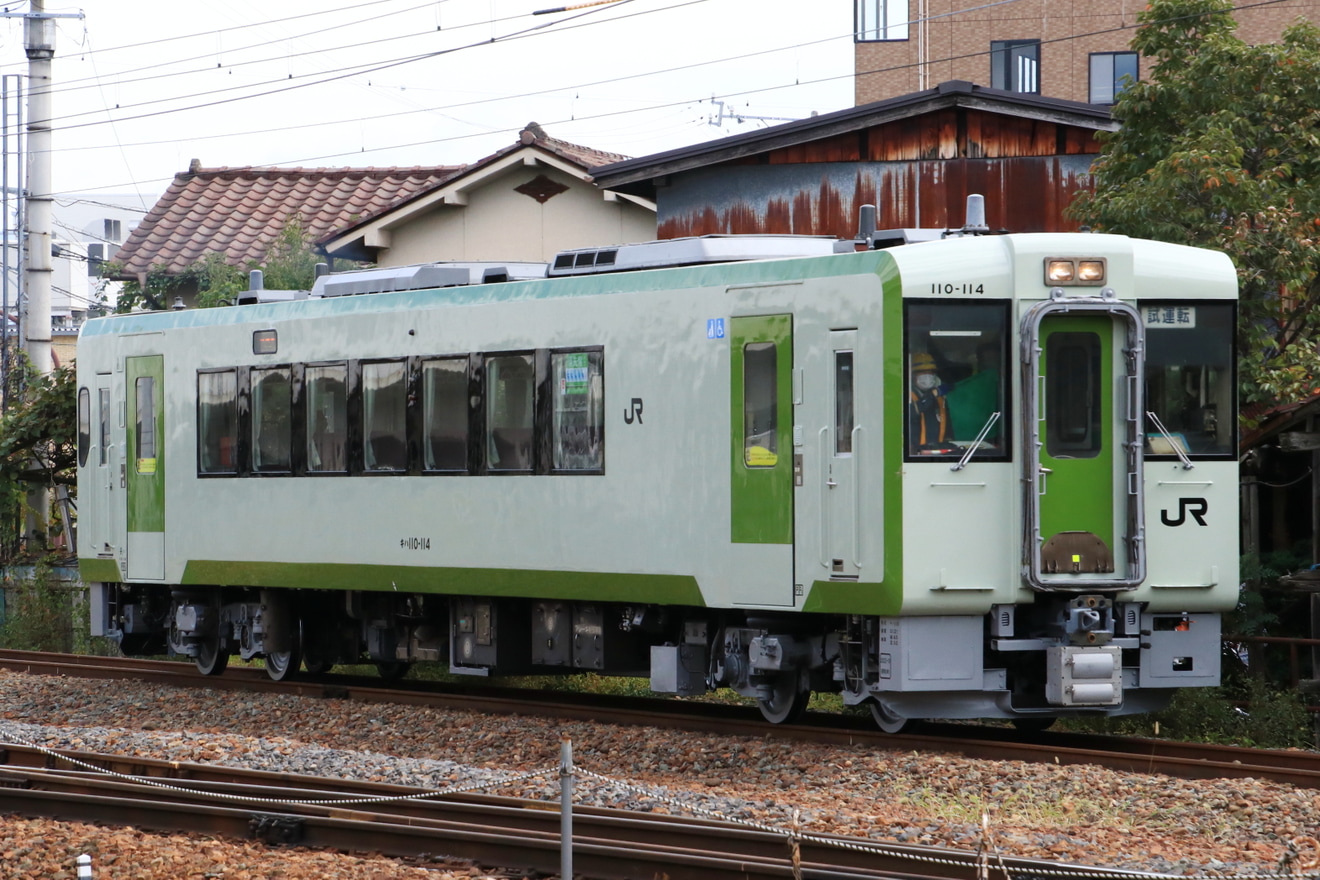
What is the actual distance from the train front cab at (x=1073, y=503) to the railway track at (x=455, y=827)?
299cm

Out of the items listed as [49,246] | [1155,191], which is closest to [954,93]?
[1155,191]

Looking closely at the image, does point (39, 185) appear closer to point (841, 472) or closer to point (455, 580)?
point (455, 580)

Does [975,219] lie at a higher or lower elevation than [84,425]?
higher

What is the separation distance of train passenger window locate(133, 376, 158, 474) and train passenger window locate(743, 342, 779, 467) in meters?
7.24

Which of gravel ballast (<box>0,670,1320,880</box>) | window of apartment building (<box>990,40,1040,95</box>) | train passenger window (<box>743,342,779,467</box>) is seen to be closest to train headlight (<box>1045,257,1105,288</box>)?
train passenger window (<box>743,342,779,467</box>)

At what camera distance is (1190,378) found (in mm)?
11773

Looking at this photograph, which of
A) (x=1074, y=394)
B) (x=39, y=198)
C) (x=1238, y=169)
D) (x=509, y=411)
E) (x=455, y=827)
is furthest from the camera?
(x=39, y=198)

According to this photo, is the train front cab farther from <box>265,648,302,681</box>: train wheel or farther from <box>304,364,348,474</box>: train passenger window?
<box>265,648,302,681</box>: train wheel

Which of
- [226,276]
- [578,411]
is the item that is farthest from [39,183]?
[578,411]

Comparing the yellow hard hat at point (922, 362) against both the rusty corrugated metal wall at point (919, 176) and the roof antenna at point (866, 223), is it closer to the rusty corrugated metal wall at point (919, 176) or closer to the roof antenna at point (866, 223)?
the roof antenna at point (866, 223)

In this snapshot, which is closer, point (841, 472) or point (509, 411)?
point (841, 472)

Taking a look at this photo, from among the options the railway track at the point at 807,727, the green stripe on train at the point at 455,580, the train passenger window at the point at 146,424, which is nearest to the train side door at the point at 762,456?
the green stripe on train at the point at 455,580

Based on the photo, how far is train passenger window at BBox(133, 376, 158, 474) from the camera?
17.2 metres

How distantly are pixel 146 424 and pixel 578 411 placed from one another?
5.74 metres
